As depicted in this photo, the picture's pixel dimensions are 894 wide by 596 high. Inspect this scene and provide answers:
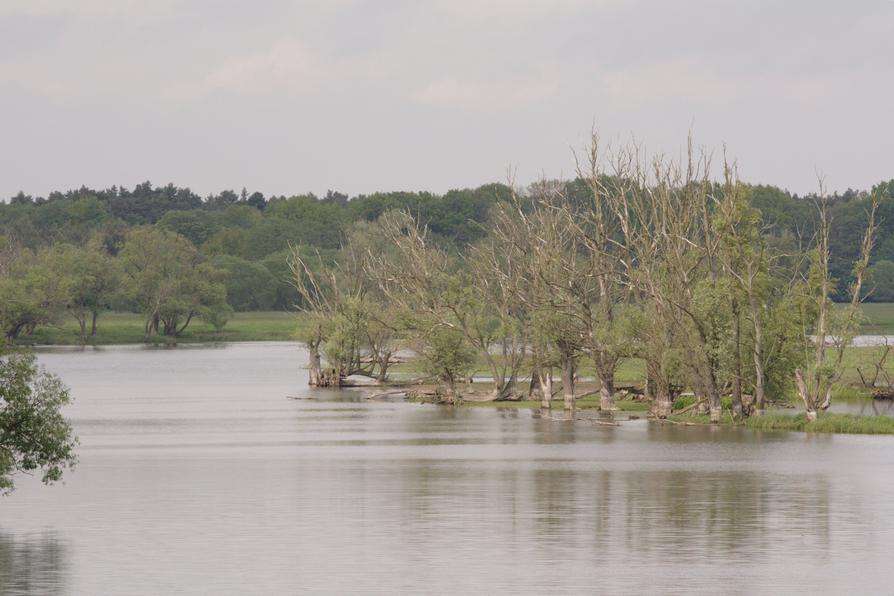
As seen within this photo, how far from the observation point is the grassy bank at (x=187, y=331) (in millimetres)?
154875

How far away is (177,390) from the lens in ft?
276

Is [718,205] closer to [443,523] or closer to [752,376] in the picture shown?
[752,376]

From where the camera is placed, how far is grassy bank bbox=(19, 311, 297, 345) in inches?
6097

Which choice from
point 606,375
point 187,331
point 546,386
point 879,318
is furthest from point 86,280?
point 606,375

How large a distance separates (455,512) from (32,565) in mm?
9834

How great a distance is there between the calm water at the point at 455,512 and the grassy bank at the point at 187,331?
9942 centimetres

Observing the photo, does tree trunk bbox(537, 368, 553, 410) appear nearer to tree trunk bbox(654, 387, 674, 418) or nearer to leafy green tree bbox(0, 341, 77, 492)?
tree trunk bbox(654, 387, 674, 418)

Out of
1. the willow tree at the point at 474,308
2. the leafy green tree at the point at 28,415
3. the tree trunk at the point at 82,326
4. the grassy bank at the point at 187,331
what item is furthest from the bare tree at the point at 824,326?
the tree trunk at the point at 82,326

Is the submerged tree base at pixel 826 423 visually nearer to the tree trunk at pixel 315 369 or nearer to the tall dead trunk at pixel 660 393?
the tall dead trunk at pixel 660 393

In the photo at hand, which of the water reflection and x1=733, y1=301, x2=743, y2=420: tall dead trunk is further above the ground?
x1=733, y1=301, x2=743, y2=420: tall dead trunk

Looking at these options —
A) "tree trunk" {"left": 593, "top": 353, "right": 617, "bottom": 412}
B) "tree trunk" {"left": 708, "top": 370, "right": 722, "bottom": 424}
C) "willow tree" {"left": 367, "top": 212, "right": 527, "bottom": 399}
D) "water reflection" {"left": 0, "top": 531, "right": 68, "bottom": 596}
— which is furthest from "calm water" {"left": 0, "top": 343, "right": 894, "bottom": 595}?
"willow tree" {"left": 367, "top": 212, "right": 527, "bottom": 399}

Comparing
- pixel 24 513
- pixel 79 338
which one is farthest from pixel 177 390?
pixel 79 338

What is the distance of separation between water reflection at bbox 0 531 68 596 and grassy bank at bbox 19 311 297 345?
122 meters

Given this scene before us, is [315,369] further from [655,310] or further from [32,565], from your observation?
[32,565]
